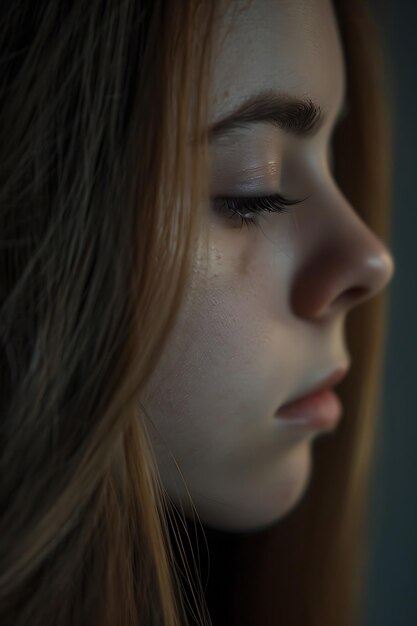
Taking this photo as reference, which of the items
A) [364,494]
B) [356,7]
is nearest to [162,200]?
[356,7]

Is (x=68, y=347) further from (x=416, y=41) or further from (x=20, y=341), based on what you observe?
(x=416, y=41)

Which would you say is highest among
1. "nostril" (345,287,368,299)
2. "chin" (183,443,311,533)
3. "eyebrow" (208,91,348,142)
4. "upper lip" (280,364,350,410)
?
"eyebrow" (208,91,348,142)

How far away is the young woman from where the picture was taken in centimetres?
39

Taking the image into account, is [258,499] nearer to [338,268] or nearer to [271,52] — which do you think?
[338,268]

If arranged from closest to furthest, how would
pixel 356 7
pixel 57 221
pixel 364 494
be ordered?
pixel 57 221 < pixel 356 7 < pixel 364 494

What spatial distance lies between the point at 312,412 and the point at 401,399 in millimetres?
263

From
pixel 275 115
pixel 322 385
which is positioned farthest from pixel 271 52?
pixel 322 385

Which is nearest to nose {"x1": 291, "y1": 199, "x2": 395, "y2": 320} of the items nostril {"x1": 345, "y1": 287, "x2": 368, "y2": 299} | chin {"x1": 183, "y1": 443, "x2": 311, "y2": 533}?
nostril {"x1": 345, "y1": 287, "x2": 368, "y2": 299}

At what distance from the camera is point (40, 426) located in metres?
0.40

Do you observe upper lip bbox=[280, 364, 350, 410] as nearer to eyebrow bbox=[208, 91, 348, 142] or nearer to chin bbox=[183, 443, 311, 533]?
chin bbox=[183, 443, 311, 533]

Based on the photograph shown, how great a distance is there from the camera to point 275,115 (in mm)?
427

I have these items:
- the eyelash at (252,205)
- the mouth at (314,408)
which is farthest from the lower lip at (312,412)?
the eyelash at (252,205)

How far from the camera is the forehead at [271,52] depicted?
16.0 inches

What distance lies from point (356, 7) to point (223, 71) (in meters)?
0.28
